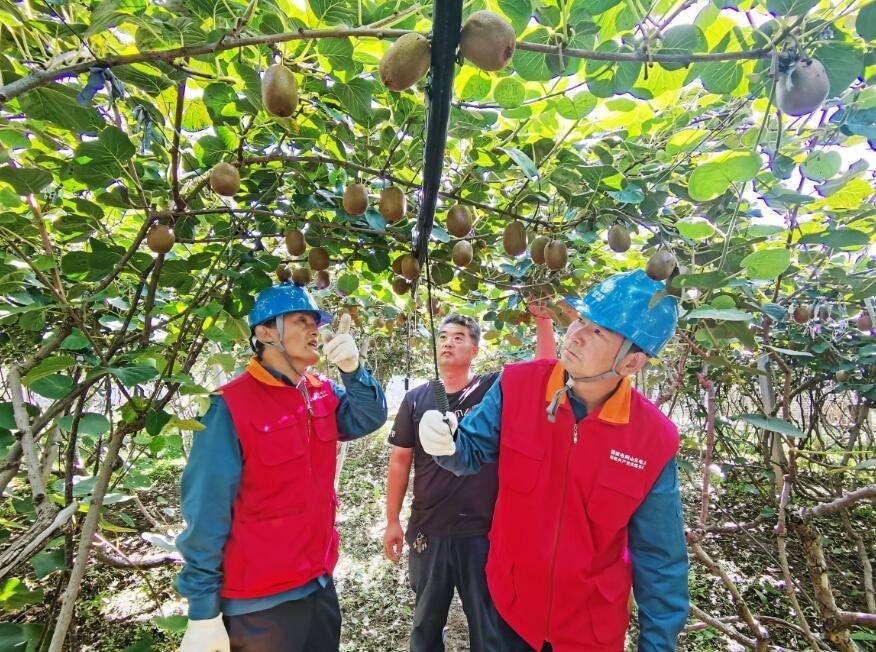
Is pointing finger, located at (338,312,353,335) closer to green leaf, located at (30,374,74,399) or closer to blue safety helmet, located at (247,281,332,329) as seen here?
blue safety helmet, located at (247,281,332,329)

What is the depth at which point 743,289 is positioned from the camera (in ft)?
4.14

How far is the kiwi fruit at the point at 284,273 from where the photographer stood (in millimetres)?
2254

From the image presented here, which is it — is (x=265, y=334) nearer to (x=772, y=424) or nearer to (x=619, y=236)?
(x=619, y=236)

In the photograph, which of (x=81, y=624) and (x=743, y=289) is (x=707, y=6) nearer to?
(x=743, y=289)

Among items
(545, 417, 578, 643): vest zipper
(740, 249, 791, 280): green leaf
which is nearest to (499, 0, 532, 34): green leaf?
(740, 249, 791, 280): green leaf

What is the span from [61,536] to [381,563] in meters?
3.12

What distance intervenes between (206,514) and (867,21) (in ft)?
7.19

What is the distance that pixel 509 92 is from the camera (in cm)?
110

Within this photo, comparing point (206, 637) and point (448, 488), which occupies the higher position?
point (448, 488)

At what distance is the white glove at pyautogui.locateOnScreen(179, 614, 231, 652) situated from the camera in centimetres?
160

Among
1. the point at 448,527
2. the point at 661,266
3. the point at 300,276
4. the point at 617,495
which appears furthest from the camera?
the point at 448,527

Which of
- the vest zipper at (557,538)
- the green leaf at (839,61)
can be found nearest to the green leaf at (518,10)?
the green leaf at (839,61)

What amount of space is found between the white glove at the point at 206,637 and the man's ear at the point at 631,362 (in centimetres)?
178

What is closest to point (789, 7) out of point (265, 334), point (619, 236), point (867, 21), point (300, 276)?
point (867, 21)
